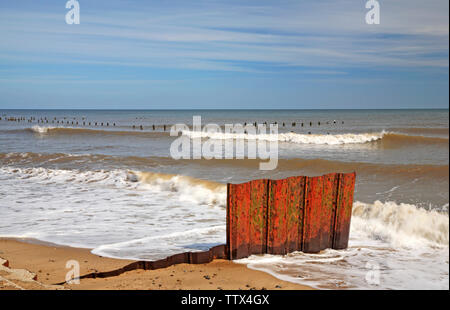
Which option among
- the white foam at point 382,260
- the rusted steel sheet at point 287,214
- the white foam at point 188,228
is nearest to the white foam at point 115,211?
the white foam at point 188,228

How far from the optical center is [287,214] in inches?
256

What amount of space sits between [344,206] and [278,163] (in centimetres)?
1247

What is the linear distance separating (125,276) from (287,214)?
8.45 ft

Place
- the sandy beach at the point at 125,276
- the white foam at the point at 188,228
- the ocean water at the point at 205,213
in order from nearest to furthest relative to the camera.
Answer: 1. the sandy beach at the point at 125,276
2. the white foam at the point at 188,228
3. the ocean water at the point at 205,213

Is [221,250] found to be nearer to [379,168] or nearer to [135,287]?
[135,287]

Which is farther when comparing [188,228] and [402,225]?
[188,228]

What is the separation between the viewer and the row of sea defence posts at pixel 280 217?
20.6ft

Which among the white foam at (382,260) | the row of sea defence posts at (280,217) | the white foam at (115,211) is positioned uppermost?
the row of sea defence posts at (280,217)

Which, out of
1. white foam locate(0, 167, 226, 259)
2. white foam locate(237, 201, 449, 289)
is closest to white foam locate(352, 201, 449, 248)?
white foam locate(237, 201, 449, 289)

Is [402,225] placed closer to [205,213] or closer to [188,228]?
[188,228]

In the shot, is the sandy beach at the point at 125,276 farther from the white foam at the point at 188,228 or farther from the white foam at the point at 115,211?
the white foam at the point at 115,211

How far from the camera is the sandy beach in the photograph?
5.40 metres

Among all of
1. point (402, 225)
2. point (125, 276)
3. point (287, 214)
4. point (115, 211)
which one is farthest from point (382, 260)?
point (115, 211)
